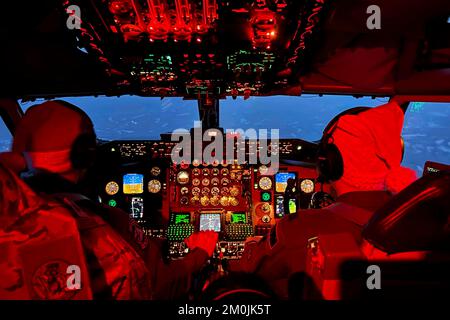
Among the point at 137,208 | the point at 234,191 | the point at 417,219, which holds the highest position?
the point at 417,219

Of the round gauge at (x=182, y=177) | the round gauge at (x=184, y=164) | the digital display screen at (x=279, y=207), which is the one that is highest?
the round gauge at (x=184, y=164)

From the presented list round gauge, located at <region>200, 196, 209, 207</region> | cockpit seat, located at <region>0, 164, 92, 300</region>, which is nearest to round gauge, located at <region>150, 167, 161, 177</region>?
round gauge, located at <region>200, 196, 209, 207</region>

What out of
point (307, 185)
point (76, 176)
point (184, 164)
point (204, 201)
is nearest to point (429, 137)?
point (307, 185)

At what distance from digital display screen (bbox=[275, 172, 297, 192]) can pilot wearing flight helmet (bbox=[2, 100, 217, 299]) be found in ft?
6.46

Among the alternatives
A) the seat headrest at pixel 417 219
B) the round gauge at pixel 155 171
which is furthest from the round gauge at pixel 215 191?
the seat headrest at pixel 417 219

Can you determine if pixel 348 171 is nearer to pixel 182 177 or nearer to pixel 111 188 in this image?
pixel 182 177

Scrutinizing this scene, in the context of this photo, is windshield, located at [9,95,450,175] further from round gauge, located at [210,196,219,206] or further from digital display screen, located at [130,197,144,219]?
round gauge, located at [210,196,219,206]

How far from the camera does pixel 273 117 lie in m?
18.5

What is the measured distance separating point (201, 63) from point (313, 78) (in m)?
1.40

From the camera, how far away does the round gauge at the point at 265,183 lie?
3029 millimetres

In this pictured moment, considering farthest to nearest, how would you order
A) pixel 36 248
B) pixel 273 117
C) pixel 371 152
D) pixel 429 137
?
pixel 273 117 → pixel 429 137 → pixel 371 152 → pixel 36 248

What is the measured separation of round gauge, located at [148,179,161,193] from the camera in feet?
9.95

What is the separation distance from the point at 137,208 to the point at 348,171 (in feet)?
7.30

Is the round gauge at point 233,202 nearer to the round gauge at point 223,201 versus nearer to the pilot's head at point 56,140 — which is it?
the round gauge at point 223,201
